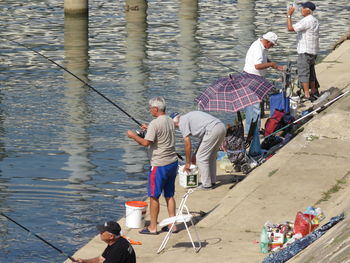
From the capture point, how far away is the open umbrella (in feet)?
43.8

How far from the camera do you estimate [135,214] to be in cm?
1159

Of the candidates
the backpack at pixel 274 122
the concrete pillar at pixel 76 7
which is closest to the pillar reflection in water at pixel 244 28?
the concrete pillar at pixel 76 7

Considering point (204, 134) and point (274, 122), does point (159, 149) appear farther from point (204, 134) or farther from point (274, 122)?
point (274, 122)

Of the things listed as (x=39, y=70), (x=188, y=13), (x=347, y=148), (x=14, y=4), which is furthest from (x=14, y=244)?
(x=14, y=4)

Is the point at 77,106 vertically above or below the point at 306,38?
below

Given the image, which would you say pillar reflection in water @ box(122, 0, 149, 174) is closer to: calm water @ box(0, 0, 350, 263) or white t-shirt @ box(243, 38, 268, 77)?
calm water @ box(0, 0, 350, 263)

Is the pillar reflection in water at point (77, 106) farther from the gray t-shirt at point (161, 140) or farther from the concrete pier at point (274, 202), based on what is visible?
the gray t-shirt at point (161, 140)

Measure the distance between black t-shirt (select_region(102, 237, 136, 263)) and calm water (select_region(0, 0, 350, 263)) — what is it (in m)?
2.72

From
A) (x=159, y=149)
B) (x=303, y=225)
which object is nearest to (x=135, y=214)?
(x=159, y=149)

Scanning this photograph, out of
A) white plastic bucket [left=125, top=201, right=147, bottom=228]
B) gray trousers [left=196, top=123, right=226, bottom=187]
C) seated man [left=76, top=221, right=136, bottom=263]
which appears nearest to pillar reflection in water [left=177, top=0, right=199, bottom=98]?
gray trousers [left=196, top=123, right=226, bottom=187]

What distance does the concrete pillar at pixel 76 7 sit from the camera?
3167cm

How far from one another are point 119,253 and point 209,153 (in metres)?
3.98

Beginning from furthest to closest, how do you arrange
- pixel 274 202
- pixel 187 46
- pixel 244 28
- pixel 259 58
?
1. pixel 244 28
2. pixel 187 46
3. pixel 259 58
4. pixel 274 202

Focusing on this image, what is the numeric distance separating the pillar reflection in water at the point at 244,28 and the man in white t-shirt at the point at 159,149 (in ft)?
42.5
